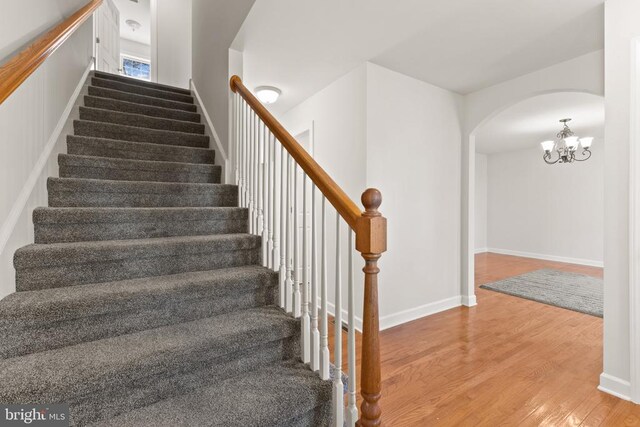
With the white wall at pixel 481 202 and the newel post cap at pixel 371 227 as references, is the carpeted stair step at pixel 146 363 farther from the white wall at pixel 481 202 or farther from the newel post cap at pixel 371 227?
the white wall at pixel 481 202

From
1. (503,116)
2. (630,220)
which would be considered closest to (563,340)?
(630,220)

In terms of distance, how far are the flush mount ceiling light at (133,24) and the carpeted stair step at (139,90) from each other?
11.8 feet

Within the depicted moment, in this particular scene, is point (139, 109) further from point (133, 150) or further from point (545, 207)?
point (545, 207)

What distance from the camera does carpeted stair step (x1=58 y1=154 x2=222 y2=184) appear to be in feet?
6.63

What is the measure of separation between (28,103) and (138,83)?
97.8 inches

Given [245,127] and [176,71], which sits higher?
[176,71]

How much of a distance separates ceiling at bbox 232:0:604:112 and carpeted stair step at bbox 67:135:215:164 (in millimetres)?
1048

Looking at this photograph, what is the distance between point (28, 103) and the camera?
4.94ft

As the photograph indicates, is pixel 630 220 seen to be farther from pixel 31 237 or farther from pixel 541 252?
pixel 541 252

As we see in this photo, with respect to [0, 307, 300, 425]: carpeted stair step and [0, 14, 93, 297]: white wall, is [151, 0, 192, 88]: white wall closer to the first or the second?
[0, 14, 93, 297]: white wall

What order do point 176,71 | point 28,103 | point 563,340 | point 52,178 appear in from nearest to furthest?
Result: point 28,103, point 52,178, point 563,340, point 176,71

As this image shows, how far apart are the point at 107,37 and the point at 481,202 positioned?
27.4ft

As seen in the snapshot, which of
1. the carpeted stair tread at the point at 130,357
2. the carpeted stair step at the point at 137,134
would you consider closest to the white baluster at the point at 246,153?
the carpeted stair tread at the point at 130,357

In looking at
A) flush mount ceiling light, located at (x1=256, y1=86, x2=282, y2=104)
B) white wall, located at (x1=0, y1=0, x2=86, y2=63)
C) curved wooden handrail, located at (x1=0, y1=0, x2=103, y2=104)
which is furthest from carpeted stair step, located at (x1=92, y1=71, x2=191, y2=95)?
curved wooden handrail, located at (x1=0, y1=0, x2=103, y2=104)
